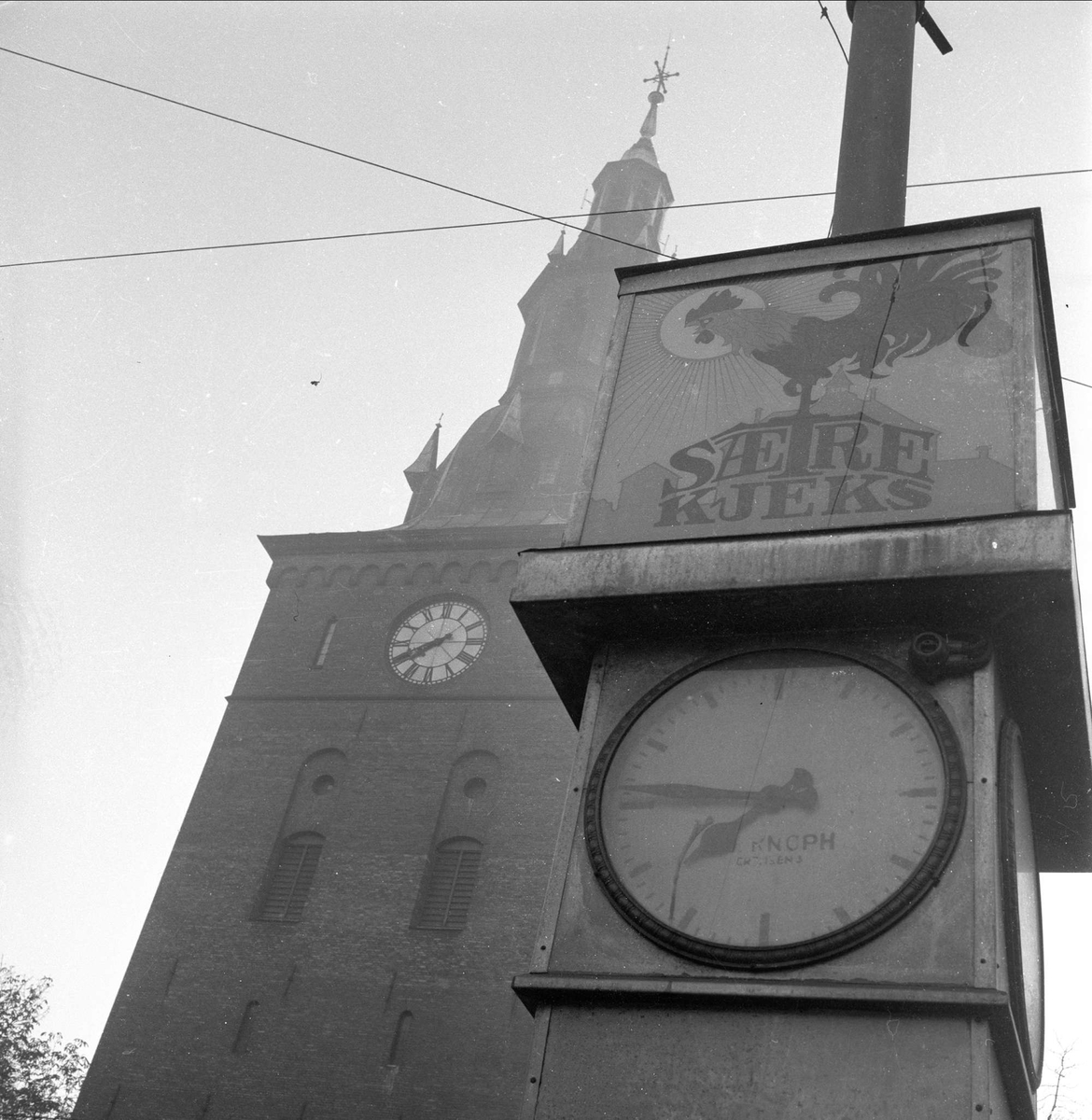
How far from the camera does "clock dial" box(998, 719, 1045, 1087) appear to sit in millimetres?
3518

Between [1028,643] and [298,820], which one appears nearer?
[1028,643]

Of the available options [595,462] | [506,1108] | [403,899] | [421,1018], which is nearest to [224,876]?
[403,899]

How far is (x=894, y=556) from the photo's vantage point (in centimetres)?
389

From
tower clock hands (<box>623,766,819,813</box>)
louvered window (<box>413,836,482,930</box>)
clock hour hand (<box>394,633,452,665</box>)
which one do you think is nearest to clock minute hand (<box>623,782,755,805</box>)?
tower clock hands (<box>623,766,819,813</box>)

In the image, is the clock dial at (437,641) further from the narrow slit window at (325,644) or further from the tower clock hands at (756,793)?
the tower clock hands at (756,793)

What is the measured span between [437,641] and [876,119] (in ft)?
90.6

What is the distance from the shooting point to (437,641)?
33.1m

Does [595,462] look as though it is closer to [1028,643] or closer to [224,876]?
[1028,643]

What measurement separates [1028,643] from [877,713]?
0.47 m

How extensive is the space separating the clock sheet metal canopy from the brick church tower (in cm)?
2115

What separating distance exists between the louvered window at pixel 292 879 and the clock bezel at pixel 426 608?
423 cm

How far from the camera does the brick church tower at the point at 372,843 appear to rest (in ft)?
86.2

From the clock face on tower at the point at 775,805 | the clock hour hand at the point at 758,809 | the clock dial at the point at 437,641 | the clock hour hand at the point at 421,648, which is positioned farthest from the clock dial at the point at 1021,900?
the clock hour hand at the point at 421,648

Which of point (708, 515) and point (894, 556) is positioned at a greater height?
point (708, 515)
